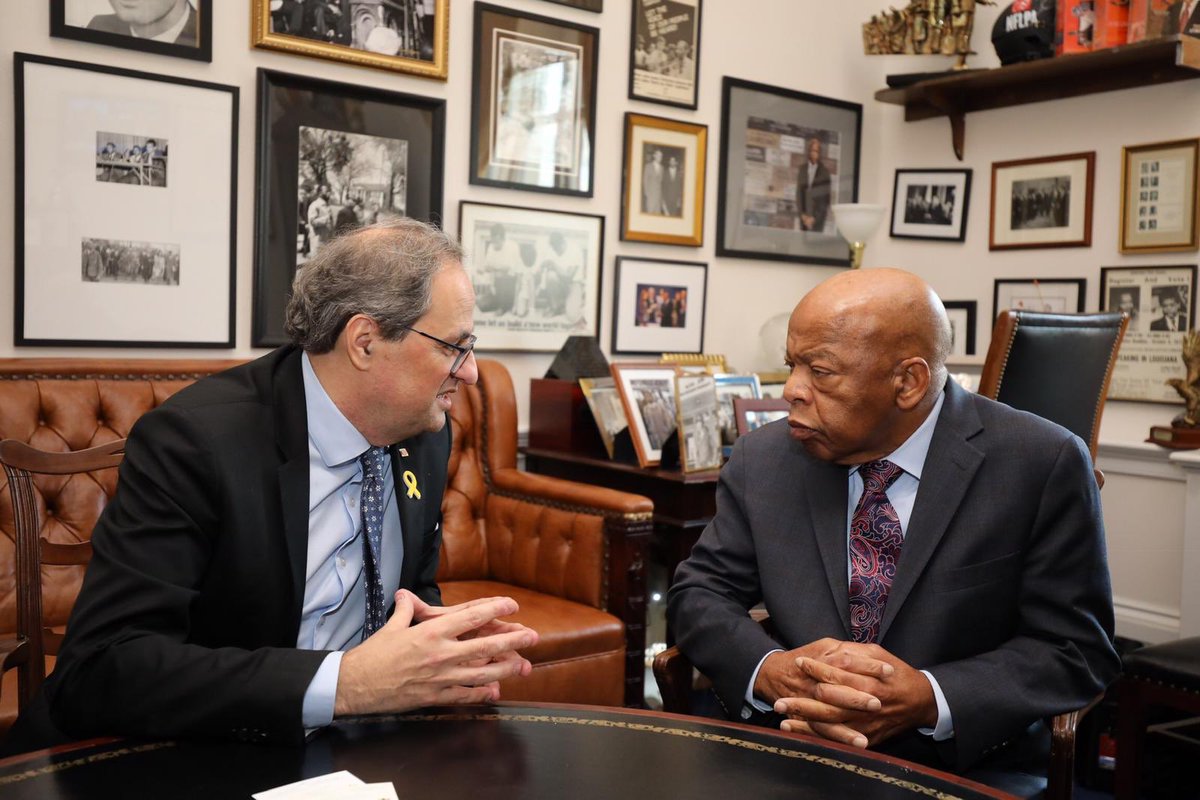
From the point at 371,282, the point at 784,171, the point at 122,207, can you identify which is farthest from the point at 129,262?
the point at 784,171

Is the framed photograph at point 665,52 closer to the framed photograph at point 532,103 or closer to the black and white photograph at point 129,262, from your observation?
the framed photograph at point 532,103

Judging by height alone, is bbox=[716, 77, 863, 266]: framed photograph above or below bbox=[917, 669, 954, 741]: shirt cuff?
above

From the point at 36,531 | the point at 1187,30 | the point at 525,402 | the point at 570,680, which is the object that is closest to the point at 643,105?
the point at 525,402

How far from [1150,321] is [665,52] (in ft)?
7.63

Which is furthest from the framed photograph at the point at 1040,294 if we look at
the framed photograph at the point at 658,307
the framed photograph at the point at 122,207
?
the framed photograph at the point at 122,207

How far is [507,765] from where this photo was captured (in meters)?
1.35

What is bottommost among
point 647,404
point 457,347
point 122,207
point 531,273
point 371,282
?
point 647,404

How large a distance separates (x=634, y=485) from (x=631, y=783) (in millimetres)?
2545

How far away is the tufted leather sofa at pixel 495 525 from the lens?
299cm

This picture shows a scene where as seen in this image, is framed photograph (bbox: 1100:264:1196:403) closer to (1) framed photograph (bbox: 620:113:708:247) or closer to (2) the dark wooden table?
(1) framed photograph (bbox: 620:113:708:247)

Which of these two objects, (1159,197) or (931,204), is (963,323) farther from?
(1159,197)

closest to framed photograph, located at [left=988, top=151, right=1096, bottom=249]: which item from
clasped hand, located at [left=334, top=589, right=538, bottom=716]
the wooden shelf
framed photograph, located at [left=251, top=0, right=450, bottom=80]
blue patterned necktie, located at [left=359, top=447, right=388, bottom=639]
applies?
the wooden shelf

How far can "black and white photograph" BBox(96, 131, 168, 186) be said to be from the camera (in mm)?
3340

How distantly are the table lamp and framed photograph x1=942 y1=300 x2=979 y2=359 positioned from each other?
1.96 feet
